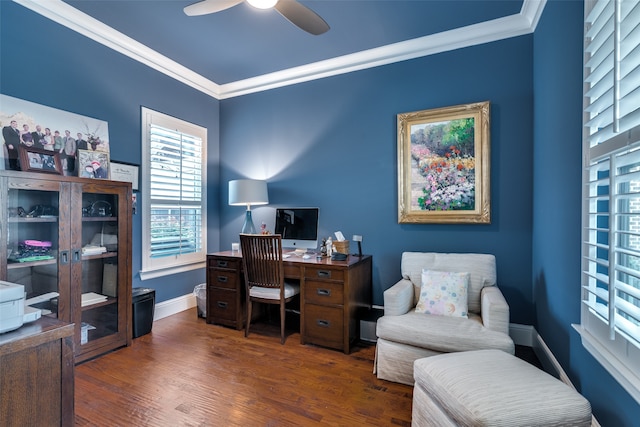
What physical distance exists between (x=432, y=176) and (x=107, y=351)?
3232 millimetres

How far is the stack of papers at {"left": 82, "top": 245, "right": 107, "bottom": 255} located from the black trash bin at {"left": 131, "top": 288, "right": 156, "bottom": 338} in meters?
0.55

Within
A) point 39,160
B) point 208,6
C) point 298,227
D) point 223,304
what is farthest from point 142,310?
point 208,6

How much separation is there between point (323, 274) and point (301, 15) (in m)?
1.94

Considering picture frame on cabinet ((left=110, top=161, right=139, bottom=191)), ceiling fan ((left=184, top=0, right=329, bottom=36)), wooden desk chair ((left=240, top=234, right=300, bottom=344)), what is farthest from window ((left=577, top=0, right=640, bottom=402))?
picture frame on cabinet ((left=110, top=161, right=139, bottom=191))

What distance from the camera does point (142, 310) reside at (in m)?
2.90

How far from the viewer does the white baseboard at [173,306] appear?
3.33 m

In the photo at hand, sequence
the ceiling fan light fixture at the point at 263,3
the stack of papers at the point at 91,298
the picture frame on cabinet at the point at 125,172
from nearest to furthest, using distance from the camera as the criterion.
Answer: the ceiling fan light fixture at the point at 263,3 → the stack of papers at the point at 91,298 → the picture frame on cabinet at the point at 125,172

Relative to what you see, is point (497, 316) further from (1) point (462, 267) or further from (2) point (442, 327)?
(1) point (462, 267)

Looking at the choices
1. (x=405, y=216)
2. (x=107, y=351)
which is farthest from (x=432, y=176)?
(x=107, y=351)

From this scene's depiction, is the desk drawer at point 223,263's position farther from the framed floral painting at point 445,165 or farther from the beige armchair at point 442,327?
the framed floral painting at point 445,165

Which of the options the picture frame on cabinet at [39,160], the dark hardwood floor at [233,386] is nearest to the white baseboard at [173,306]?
the dark hardwood floor at [233,386]

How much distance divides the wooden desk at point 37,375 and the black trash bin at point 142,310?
174 cm

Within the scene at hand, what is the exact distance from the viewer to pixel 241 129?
3982mm

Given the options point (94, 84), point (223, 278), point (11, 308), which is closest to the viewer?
point (11, 308)
